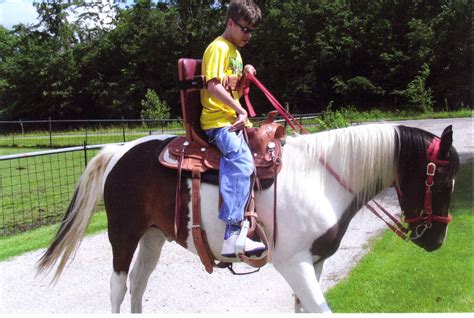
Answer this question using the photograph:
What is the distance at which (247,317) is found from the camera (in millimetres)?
2896

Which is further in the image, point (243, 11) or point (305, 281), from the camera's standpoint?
point (243, 11)

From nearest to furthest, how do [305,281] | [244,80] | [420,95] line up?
[305,281]
[244,80]
[420,95]

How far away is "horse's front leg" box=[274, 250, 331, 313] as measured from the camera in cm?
262

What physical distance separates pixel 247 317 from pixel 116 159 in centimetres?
157

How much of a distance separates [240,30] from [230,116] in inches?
22.4

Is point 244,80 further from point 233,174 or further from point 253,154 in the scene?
point 233,174

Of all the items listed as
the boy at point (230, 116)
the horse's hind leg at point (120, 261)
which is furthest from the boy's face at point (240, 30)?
the horse's hind leg at point (120, 261)

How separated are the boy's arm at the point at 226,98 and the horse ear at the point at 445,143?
1.20 metres


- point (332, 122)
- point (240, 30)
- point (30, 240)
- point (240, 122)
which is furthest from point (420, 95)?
point (240, 122)

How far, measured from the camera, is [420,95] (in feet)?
105

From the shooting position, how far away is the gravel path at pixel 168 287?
13.9 ft

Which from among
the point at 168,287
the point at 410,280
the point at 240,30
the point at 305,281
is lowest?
the point at 168,287

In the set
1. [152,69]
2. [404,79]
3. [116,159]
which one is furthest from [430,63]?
[116,159]

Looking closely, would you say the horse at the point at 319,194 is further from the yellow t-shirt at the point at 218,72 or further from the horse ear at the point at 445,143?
the yellow t-shirt at the point at 218,72
